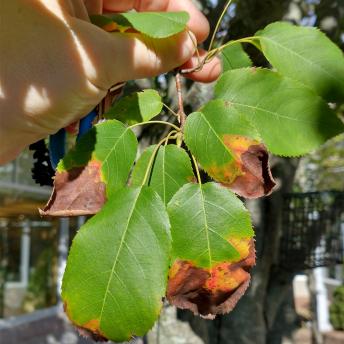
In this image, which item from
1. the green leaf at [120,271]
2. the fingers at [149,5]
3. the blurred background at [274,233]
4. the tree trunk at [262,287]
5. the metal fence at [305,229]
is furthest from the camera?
the metal fence at [305,229]

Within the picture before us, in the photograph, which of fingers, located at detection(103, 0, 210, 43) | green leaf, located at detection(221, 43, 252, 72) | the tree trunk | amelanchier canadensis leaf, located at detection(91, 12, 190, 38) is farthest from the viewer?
the tree trunk

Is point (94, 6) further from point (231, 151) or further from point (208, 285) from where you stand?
point (208, 285)

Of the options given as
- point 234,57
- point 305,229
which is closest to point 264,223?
point 305,229

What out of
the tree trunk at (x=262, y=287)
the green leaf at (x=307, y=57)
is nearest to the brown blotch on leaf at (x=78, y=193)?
the green leaf at (x=307, y=57)

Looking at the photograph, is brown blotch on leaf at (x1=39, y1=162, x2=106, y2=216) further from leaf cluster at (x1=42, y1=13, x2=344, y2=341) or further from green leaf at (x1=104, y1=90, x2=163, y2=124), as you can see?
green leaf at (x1=104, y1=90, x2=163, y2=124)

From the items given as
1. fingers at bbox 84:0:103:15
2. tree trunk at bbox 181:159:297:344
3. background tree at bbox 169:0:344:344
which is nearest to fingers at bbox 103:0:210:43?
fingers at bbox 84:0:103:15

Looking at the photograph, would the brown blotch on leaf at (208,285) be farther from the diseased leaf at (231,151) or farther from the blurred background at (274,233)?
the blurred background at (274,233)
